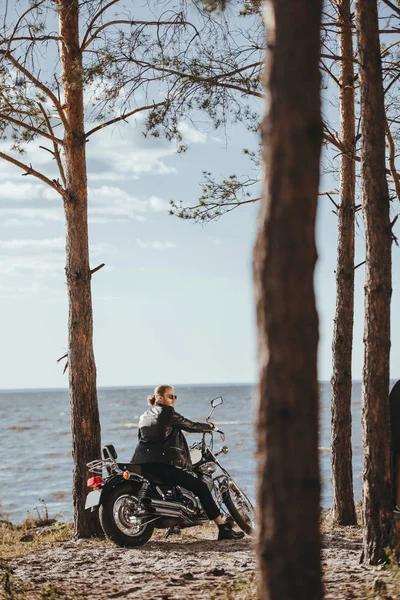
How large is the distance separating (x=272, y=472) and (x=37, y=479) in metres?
24.5

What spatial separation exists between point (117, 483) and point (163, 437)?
2.25 feet

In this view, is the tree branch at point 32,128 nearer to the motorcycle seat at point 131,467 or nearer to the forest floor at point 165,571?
the motorcycle seat at point 131,467

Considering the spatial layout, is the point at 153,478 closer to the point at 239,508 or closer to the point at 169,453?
the point at 169,453

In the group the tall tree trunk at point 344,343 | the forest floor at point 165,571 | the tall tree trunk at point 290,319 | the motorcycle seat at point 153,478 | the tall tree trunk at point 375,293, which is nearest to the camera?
the tall tree trunk at point 290,319

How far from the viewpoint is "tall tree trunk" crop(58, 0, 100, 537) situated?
10234mm

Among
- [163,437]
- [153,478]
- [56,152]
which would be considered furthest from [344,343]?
[56,152]

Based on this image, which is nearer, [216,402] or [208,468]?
[216,402]

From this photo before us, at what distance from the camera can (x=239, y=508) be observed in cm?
980

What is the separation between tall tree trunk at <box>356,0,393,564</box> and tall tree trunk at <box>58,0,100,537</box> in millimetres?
4390

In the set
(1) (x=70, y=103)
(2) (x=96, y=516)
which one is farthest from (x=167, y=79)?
(2) (x=96, y=516)

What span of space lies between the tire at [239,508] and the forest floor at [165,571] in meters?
0.25

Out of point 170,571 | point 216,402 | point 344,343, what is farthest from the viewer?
point 344,343

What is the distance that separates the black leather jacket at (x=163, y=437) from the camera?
362 inches

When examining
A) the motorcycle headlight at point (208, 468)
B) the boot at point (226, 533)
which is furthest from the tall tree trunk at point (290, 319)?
the motorcycle headlight at point (208, 468)
